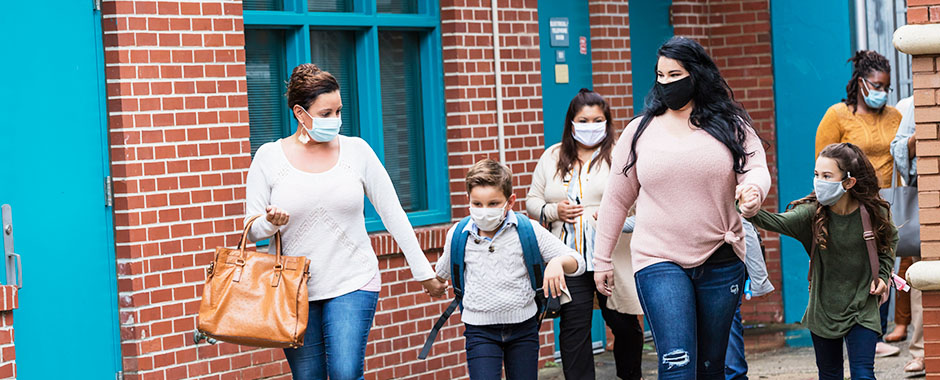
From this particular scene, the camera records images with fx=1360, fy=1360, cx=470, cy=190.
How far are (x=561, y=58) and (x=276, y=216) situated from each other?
432 cm

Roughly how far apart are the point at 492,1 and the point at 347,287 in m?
3.55

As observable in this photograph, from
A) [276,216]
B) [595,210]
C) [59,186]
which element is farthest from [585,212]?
[59,186]

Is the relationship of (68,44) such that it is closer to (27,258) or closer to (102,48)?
(102,48)

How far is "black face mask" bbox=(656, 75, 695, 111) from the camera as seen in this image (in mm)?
5637

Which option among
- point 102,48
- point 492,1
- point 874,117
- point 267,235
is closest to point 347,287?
point 267,235

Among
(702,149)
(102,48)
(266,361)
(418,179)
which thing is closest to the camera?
(702,149)

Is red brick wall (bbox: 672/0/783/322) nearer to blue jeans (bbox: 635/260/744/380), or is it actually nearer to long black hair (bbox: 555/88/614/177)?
long black hair (bbox: 555/88/614/177)

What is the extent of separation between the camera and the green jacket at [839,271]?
6422mm

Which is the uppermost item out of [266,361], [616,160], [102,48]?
[102,48]

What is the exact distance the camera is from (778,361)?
30.6ft

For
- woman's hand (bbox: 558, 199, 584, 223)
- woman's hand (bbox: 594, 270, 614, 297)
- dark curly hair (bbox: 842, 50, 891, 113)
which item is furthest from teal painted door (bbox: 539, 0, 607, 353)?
woman's hand (bbox: 594, 270, 614, 297)

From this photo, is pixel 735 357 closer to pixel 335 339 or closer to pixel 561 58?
pixel 335 339

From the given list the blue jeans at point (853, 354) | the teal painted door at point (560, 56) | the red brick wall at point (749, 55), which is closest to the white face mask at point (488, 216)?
the blue jeans at point (853, 354)

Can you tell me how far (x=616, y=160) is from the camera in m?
5.86
